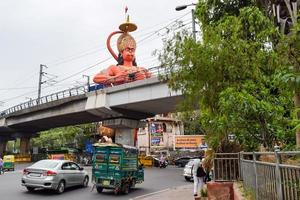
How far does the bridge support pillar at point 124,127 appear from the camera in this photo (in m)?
36.2

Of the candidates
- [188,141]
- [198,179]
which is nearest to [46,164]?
[198,179]

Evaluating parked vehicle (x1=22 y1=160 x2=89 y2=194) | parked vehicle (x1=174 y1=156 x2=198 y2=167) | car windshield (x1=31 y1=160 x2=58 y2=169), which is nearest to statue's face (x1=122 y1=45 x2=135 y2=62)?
parked vehicle (x1=174 y1=156 x2=198 y2=167)

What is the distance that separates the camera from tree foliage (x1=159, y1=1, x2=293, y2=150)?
10188 mm

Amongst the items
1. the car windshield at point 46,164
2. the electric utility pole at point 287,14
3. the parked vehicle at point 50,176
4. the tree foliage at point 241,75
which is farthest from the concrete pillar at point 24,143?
the electric utility pole at point 287,14

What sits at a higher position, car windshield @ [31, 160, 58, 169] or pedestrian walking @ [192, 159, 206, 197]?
car windshield @ [31, 160, 58, 169]

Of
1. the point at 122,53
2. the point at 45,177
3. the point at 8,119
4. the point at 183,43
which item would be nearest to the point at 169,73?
the point at 183,43

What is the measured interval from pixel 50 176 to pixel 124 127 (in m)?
21.0

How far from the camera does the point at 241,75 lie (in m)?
11.0

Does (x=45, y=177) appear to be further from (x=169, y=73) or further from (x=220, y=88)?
(x=220, y=88)

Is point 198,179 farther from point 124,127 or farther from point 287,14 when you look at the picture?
point 124,127

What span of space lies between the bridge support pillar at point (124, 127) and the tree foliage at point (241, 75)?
24289mm

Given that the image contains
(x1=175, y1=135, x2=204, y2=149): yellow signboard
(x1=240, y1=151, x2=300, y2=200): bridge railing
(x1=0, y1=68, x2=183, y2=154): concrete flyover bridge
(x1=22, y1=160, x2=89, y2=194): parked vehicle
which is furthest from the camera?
(x1=175, y1=135, x2=204, y2=149): yellow signboard

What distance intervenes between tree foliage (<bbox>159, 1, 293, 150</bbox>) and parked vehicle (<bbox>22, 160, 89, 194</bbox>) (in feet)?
25.1

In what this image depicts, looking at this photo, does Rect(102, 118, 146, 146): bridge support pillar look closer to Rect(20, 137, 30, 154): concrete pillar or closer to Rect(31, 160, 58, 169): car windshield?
Rect(31, 160, 58, 169): car windshield
